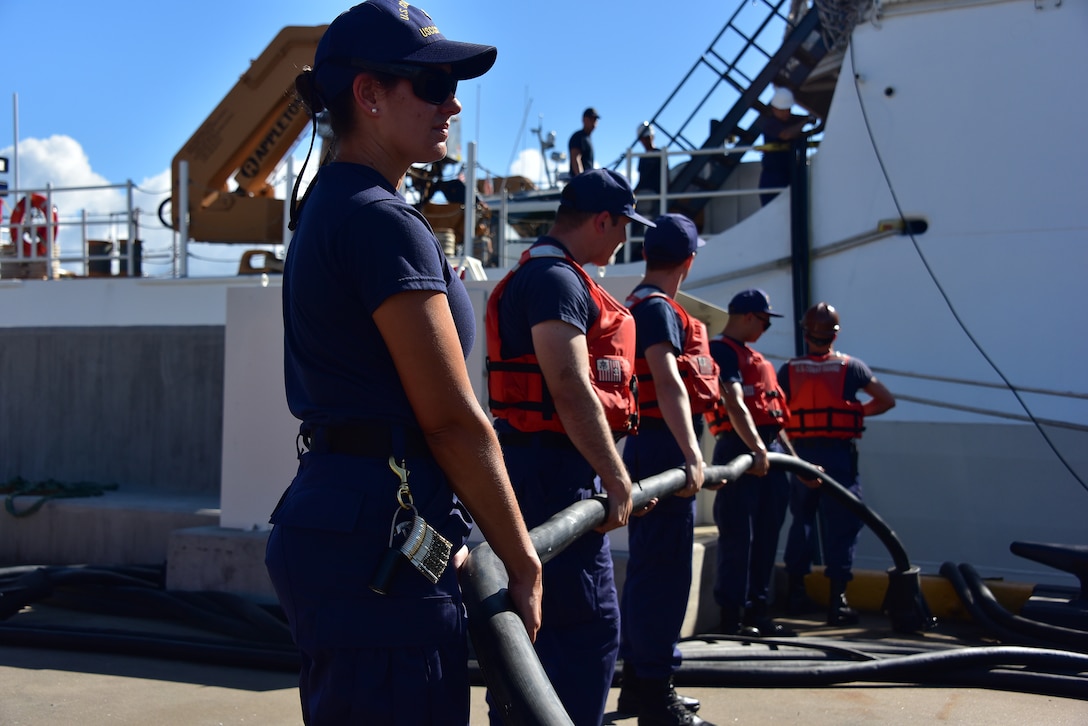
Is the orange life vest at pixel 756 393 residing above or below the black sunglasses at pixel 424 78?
below

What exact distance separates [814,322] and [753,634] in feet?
6.88

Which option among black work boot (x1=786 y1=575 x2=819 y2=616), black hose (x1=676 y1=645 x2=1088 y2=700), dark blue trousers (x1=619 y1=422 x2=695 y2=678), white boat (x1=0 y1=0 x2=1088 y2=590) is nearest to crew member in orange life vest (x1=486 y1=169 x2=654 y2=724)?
dark blue trousers (x1=619 y1=422 x2=695 y2=678)

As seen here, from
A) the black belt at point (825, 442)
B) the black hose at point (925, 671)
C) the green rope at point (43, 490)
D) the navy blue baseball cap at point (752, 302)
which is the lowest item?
the black hose at point (925, 671)

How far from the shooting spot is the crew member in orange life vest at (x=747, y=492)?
5289 millimetres

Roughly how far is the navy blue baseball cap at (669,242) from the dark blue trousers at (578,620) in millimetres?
1317

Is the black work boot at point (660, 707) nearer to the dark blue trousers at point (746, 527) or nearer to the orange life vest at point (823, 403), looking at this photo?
the dark blue trousers at point (746, 527)

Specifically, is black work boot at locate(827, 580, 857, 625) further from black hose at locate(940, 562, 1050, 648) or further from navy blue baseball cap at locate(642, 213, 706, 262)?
navy blue baseball cap at locate(642, 213, 706, 262)

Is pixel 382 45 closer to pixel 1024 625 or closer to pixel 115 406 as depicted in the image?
pixel 1024 625

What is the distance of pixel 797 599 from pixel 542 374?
3.85 metres

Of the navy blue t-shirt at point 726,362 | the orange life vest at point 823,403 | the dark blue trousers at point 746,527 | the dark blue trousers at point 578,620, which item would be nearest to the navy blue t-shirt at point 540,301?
the dark blue trousers at point 578,620

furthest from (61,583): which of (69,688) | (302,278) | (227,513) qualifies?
(302,278)

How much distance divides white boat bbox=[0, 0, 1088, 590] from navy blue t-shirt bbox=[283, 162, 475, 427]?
3984 mm

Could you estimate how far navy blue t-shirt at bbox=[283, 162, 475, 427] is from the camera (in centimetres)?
163

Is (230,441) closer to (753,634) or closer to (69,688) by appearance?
(69,688)
